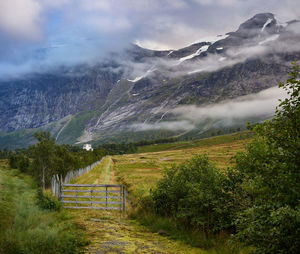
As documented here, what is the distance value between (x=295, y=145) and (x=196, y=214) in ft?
29.2

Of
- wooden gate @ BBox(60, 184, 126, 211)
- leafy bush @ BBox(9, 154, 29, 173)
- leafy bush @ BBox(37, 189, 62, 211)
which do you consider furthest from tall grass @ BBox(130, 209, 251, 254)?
leafy bush @ BBox(9, 154, 29, 173)

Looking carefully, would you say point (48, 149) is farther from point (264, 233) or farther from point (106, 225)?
point (264, 233)

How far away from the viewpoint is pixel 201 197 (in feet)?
45.6

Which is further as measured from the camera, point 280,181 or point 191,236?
point 191,236

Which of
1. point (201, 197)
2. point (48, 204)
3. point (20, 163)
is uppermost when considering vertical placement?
point (201, 197)

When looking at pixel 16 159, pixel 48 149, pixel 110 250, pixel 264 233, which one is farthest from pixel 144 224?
pixel 16 159

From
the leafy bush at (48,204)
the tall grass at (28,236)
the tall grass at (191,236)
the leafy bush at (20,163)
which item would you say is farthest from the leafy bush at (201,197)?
the leafy bush at (20,163)

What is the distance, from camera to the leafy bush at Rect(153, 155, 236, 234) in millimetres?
13701

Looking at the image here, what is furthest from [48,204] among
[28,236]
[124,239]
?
[28,236]

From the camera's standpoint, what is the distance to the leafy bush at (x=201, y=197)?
13.7m

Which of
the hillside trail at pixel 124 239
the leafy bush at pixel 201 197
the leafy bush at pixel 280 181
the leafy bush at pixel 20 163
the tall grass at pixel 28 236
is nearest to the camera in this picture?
the leafy bush at pixel 280 181

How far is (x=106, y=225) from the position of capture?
56.5 ft

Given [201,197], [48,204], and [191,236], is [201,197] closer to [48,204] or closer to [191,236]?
[191,236]

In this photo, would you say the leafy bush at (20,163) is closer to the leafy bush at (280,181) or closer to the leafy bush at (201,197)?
the leafy bush at (201,197)
